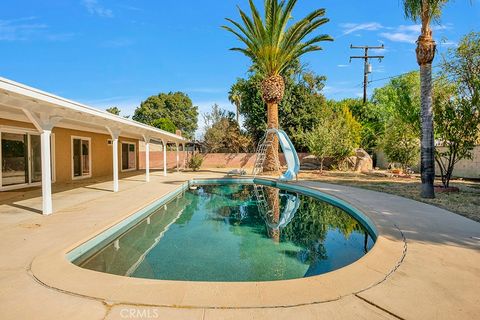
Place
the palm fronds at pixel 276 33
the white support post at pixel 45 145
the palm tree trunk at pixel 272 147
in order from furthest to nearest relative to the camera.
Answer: the palm tree trunk at pixel 272 147
the palm fronds at pixel 276 33
the white support post at pixel 45 145

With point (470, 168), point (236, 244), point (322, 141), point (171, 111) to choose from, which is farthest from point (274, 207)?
point (171, 111)

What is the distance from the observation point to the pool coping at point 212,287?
115 inches

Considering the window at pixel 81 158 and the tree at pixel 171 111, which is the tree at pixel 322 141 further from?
the tree at pixel 171 111

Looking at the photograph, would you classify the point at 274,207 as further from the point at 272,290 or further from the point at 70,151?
the point at 70,151

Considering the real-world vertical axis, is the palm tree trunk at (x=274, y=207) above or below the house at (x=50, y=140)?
below

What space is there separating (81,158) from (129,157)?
697 cm

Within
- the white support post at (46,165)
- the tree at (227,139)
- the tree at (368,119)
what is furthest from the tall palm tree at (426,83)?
the tree at (227,139)

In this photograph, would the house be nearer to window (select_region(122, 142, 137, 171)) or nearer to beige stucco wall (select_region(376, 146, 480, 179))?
window (select_region(122, 142, 137, 171))

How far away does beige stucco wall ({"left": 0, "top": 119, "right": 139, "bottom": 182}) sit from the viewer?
12553 mm

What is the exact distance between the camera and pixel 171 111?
51.8 meters

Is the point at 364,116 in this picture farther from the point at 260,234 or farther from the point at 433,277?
the point at 433,277

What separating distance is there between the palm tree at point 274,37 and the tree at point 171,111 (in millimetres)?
33851

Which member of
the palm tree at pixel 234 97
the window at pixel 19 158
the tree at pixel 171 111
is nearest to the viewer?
the window at pixel 19 158

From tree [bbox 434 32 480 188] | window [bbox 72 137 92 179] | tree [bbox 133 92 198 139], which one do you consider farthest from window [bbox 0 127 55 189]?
tree [bbox 133 92 198 139]
